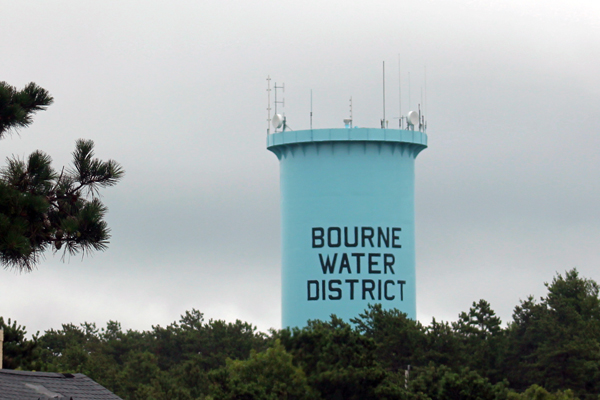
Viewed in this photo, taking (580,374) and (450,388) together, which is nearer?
(450,388)

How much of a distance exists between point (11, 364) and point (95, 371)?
22541 mm

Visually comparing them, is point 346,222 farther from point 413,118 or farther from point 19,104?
point 19,104

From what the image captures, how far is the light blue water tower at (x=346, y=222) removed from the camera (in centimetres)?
5238

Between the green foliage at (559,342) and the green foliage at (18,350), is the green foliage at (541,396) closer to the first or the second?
the green foliage at (559,342)

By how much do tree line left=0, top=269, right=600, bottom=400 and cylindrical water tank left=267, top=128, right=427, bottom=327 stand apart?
125 centimetres

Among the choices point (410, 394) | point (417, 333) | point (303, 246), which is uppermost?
point (303, 246)

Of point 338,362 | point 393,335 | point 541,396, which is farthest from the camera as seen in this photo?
point 393,335

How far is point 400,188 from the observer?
53.5 meters

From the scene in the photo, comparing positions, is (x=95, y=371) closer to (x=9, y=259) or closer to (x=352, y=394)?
(x=352, y=394)

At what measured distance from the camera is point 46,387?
74.1 feet

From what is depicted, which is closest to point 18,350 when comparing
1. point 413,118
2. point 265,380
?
point 265,380

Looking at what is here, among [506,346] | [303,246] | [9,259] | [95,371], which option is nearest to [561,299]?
[506,346]

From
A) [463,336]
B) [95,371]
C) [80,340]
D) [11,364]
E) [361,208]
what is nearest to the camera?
[11,364]

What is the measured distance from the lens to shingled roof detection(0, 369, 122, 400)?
21.8 metres
